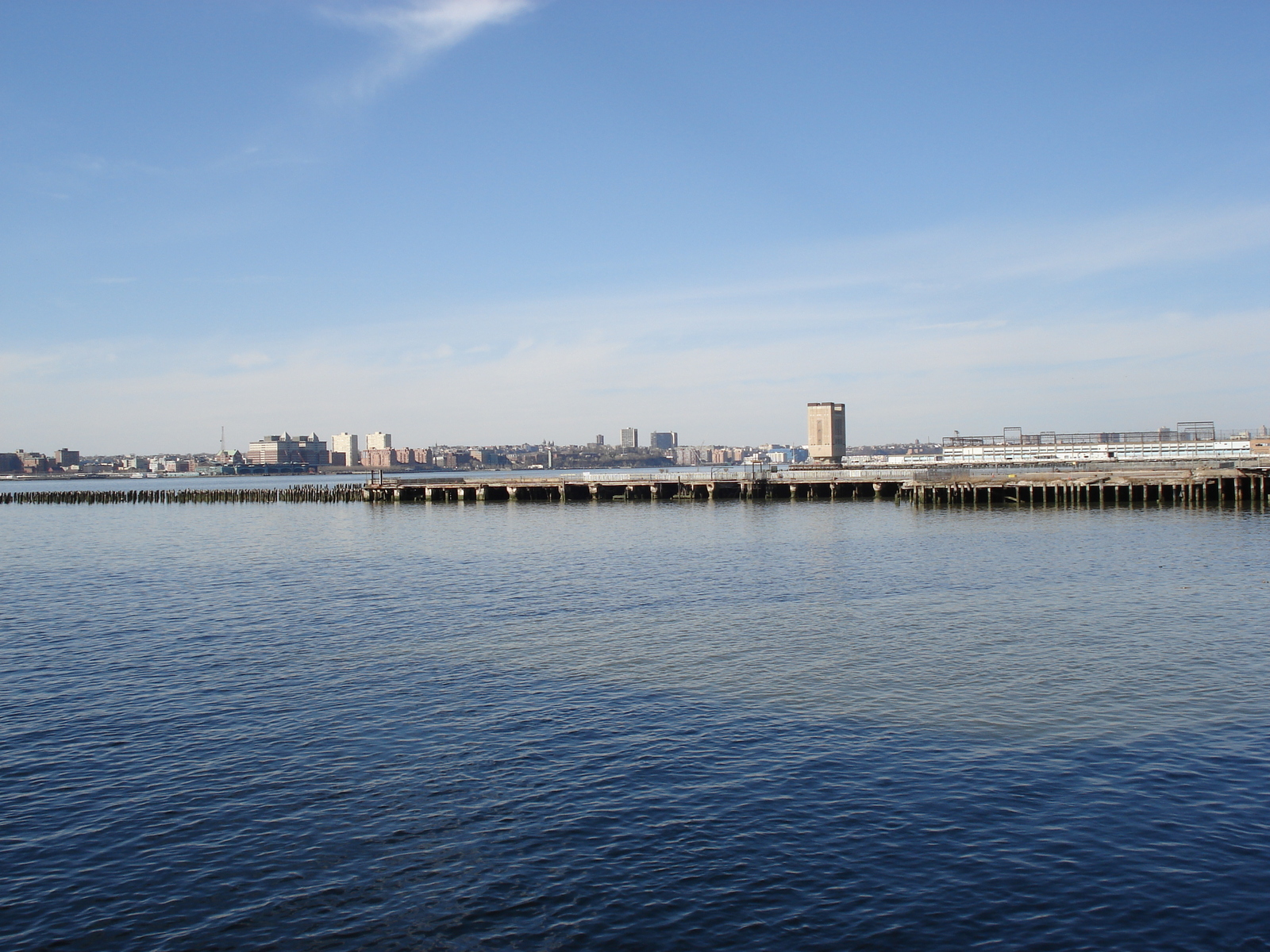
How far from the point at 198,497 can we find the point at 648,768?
13221 cm

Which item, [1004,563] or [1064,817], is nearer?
[1064,817]

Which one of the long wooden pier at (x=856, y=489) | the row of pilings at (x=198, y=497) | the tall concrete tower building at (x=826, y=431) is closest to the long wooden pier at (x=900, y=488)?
the long wooden pier at (x=856, y=489)

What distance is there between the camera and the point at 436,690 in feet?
78.3

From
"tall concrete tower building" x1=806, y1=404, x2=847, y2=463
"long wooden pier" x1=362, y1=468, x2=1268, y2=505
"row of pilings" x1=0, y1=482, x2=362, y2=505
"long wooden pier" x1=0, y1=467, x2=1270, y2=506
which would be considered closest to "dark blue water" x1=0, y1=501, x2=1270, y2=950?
"long wooden pier" x1=362, y1=468, x2=1268, y2=505

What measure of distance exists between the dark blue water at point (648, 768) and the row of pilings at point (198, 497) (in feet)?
290

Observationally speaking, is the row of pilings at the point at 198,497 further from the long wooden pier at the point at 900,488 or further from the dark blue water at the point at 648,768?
the dark blue water at the point at 648,768

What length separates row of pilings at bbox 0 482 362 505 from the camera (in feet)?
418

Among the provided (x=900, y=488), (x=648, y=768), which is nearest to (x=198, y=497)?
(x=900, y=488)

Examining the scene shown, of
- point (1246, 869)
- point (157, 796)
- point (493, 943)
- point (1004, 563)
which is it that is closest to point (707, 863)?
point (493, 943)

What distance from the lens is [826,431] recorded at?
520 ft

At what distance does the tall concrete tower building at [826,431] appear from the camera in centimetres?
15762

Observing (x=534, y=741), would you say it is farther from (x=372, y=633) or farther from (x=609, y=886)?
(x=372, y=633)

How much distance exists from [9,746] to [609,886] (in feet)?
47.1

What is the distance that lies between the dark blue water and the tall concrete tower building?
11873cm
